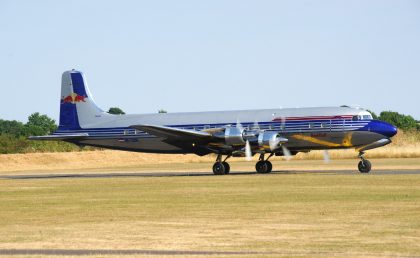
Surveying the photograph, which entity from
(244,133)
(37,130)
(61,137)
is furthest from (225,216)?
(37,130)

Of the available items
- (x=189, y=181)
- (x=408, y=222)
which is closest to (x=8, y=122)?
(x=189, y=181)

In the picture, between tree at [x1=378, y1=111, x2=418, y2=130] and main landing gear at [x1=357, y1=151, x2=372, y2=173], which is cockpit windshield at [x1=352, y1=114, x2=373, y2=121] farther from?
tree at [x1=378, y1=111, x2=418, y2=130]

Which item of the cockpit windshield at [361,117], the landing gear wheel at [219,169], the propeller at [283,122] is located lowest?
the landing gear wheel at [219,169]

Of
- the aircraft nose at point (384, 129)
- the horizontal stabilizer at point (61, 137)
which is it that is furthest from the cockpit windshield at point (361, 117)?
the horizontal stabilizer at point (61, 137)

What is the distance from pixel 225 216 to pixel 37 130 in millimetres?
112789

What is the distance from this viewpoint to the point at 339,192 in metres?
33.3

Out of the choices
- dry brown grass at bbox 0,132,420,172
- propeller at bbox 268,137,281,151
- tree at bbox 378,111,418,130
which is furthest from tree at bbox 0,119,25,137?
propeller at bbox 268,137,281,151

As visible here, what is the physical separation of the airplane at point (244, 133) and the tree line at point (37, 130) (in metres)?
35.2

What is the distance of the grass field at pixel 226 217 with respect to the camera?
19.0 m

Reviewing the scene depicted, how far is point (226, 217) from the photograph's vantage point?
24750 mm

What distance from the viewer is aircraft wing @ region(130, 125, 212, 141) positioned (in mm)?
49250

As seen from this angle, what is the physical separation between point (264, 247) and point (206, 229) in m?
3.67

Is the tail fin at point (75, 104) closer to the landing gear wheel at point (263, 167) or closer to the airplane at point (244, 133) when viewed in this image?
the airplane at point (244, 133)

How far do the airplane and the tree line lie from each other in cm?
3520
